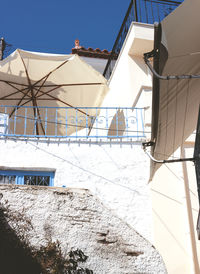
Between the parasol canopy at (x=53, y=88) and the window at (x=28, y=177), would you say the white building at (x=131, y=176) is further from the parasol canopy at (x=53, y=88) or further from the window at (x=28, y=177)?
the parasol canopy at (x=53, y=88)

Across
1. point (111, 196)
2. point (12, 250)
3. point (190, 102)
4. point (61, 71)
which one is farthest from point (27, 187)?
point (61, 71)

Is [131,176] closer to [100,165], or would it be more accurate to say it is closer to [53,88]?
[100,165]

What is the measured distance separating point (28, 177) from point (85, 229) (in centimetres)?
365

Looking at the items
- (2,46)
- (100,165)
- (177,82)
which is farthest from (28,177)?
(2,46)

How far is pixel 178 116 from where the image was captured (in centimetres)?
486

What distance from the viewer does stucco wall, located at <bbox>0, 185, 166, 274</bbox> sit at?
3895 mm

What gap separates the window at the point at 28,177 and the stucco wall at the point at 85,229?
10.4ft

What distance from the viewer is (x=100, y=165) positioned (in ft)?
25.1

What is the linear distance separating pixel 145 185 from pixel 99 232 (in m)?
3.45

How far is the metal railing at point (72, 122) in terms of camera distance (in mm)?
8422

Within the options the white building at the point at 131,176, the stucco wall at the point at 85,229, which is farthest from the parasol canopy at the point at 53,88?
the stucco wall at the point at 85,229

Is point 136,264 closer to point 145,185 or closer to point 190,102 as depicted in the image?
point 190,102

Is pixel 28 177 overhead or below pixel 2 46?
below

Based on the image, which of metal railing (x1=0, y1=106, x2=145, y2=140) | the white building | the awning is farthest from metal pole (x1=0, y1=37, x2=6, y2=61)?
the awning
